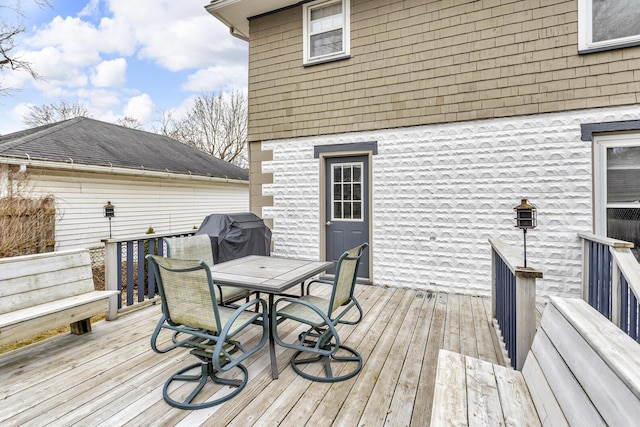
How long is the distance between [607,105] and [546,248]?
1861mm

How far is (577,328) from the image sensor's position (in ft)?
3.81

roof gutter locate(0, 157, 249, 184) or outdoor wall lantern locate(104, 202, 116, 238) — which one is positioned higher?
roof gutter locate(0, 157, 249, 184)

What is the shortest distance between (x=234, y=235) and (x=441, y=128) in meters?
3.44

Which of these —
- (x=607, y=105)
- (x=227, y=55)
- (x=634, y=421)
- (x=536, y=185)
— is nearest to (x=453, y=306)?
(x=536, y=185)

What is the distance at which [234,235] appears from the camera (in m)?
4.86

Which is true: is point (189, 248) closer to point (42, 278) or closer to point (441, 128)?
point (42, 278)

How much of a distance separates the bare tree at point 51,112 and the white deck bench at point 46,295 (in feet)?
63.5

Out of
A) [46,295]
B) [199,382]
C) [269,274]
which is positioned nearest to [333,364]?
[269,274]

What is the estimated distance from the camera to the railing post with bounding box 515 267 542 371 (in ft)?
6.98

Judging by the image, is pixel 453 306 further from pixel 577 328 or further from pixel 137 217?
pixel 137 217

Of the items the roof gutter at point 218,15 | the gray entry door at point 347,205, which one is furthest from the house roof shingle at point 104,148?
the gray entry door at point 347,205

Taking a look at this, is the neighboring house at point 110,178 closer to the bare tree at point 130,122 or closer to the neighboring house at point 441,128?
the neighboring house at point 441,128

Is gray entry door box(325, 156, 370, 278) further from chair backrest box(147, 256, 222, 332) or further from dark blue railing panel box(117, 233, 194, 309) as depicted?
chair backrest box(147, 256, 222, 332)

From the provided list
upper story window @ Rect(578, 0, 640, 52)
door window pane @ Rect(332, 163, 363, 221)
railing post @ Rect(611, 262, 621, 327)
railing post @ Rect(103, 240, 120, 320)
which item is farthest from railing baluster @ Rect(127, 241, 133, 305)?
upper story window @ Rect(578, 0, 640, 52)
